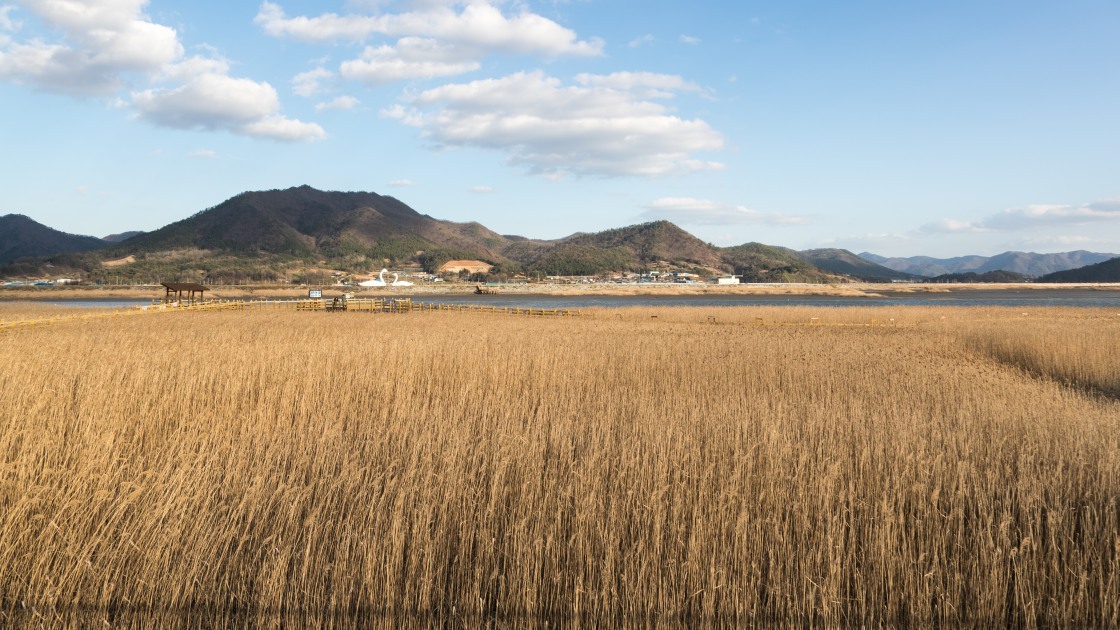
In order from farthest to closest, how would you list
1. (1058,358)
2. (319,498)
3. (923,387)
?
1. (1058,358)
2. (923,387)
3. (319,498)

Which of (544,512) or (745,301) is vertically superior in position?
(544,512)

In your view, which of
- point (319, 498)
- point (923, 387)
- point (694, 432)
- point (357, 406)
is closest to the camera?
point (319, 498)

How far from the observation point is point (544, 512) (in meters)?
5.70

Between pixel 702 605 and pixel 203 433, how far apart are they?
21.2ft

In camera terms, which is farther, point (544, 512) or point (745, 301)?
point (745, 301)

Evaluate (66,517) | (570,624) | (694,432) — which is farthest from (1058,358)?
(66,517)

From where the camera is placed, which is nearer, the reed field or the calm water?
the reed field

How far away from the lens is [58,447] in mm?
7262

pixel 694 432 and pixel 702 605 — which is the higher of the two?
pixel 694 432

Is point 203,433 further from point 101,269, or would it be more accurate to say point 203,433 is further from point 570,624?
point 101,269

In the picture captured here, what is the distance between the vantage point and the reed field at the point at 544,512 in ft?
15.3

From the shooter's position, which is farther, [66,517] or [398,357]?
[398,357]

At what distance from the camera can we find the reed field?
15.3 feet

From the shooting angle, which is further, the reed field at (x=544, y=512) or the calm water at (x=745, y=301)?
the calm water at (x=745, y=301)
